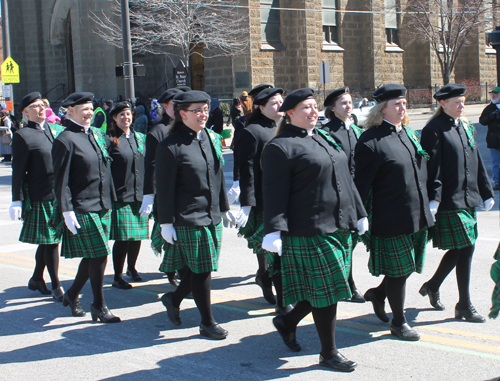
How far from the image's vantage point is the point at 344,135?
5.95 m

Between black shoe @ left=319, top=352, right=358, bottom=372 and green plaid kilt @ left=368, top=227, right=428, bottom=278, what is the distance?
2.71 ft

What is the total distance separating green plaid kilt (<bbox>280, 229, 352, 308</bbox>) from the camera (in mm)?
4266

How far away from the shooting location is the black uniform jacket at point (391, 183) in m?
4.80

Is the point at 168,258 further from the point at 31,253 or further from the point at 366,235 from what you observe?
the point at 31,253

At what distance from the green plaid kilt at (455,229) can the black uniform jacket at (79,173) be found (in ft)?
9.38

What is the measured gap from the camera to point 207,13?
28.8 m

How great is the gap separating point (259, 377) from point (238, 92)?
26029 millimetres

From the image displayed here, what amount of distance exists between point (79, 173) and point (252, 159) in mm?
1520

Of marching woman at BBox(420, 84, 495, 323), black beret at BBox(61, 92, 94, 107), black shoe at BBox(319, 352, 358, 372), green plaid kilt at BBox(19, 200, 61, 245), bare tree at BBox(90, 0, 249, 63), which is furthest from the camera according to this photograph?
bare tree at BBox(90, 0, 249, 63)

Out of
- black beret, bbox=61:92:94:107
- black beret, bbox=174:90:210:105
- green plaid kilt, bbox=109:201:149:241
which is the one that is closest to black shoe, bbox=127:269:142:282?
green plaid kilt, bbox=109:201:149:241

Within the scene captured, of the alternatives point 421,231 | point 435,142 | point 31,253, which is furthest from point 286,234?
point 31,253

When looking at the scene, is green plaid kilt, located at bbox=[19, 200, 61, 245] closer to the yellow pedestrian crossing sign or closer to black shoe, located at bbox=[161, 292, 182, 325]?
black shoe, located at bbox=[161, 292, 182, 325]

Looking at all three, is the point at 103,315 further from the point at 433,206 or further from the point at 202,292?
the point at 433,206

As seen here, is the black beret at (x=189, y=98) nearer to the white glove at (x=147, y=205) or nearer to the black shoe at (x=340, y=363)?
the white glove at (x=147, y=205)
